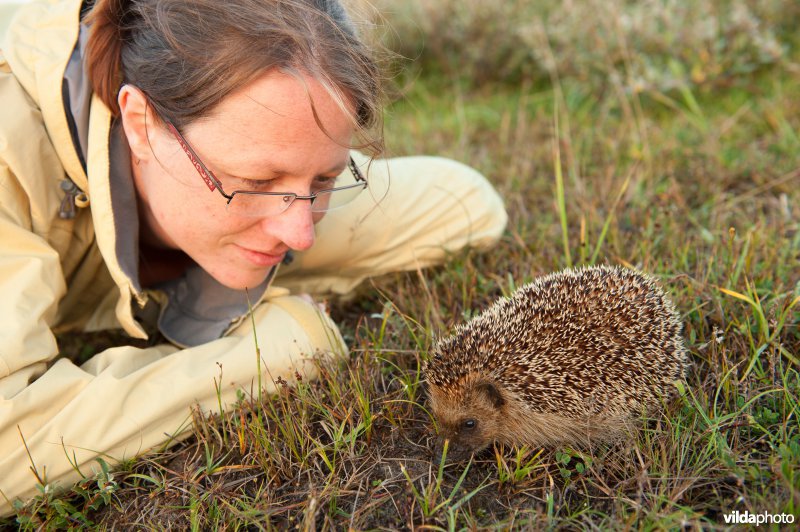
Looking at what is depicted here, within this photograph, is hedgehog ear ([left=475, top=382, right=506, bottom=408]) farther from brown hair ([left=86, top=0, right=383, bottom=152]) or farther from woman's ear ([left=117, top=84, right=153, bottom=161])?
woman's ear ([left=117, top=84, right=153, bottom=161])

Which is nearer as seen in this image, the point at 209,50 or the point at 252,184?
the point at 209,50

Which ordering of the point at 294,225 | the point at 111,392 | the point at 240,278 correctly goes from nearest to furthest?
1. the point at 111,392
2. the point at 294,225
3. the point at 240,278

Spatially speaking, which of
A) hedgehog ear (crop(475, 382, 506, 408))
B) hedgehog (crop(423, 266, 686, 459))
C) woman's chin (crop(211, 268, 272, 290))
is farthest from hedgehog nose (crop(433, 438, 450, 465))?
woman's chin (crop(211, 268, 272, 290))

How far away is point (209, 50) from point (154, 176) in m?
0.60

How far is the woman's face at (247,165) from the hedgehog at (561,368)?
893 mm

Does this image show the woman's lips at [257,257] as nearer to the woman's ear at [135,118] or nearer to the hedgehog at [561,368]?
the woman's ear at [135,118]

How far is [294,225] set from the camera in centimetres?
262

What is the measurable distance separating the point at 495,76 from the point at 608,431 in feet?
17.4

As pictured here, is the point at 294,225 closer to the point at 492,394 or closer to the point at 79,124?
the point at 79,124

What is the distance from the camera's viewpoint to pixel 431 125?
20.0 feet

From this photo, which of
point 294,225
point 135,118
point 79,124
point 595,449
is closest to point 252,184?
point 294,225

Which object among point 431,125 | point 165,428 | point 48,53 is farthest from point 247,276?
point 431,125

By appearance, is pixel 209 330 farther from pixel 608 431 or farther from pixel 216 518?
pixel 608 431

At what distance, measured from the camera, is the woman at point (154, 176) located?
2.41m
